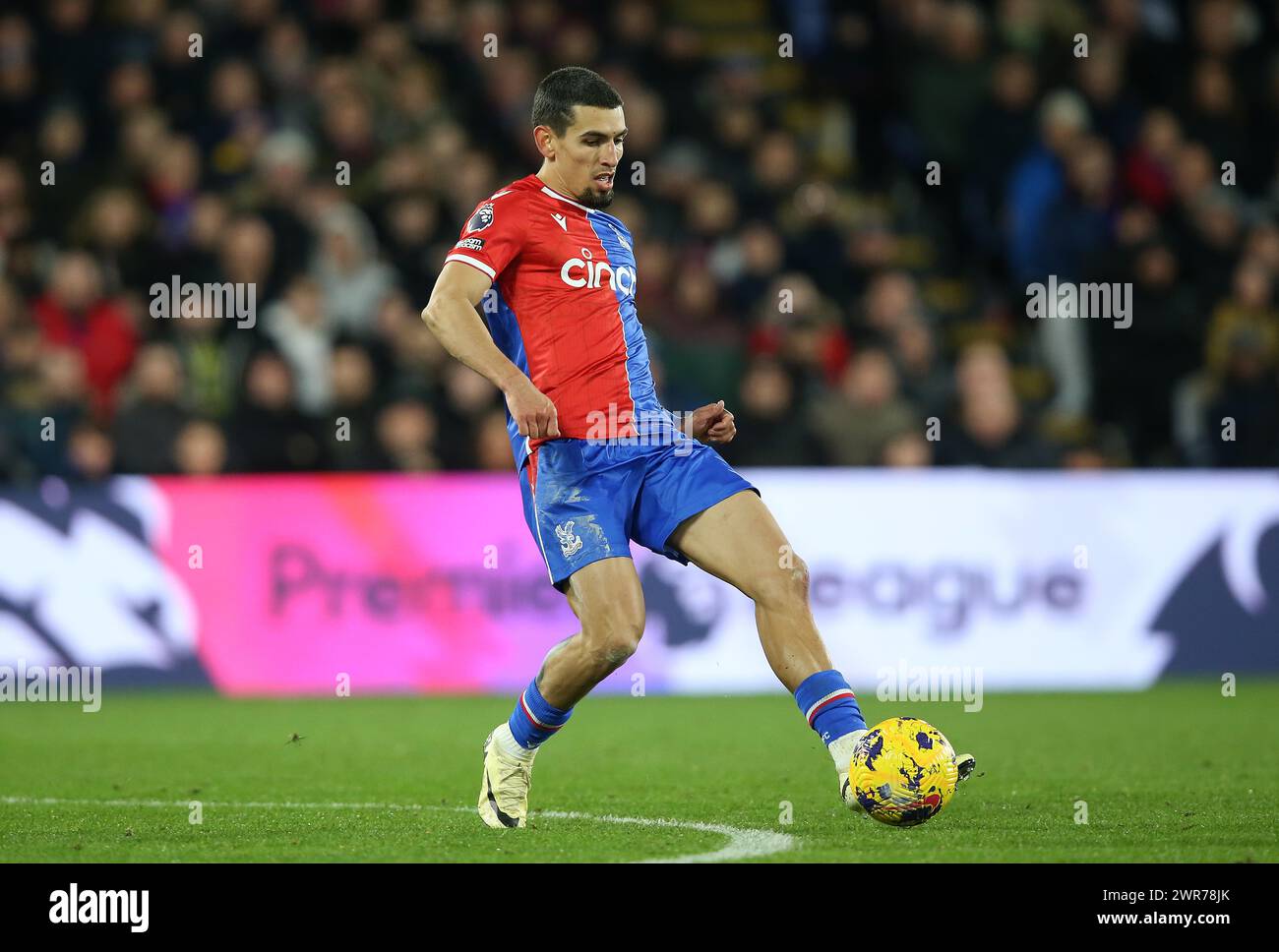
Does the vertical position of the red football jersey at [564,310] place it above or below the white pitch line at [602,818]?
above

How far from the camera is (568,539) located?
6.39 metres

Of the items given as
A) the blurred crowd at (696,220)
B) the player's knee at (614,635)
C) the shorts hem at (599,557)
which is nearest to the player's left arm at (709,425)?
the shorts hem at (599,557)

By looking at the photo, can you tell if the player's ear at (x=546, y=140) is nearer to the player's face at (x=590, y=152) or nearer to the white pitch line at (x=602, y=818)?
the player's face at (x=590, y=152)

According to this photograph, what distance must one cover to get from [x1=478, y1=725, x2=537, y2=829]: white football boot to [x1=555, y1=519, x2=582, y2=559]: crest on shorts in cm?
80

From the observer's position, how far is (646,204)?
49.6 feet

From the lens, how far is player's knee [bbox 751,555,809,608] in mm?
6227

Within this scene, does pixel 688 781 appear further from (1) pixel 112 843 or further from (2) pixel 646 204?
(2) pixel 646 204

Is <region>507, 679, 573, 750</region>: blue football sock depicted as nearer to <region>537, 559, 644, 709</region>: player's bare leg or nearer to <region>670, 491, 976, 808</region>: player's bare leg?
<region>537, 559, 644, 709</region>: player's bare leg

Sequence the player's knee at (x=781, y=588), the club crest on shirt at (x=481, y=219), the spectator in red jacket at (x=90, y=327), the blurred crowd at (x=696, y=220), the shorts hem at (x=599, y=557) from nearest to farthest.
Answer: the player's knee at (x=781, y=588)
the shorts hem at (x=599, y=557)
the club crest on shirt at (x=481, y=219)
the blurred crowd at (x=696, y=220)
the spectator in red jacket at (x=90, y=327)

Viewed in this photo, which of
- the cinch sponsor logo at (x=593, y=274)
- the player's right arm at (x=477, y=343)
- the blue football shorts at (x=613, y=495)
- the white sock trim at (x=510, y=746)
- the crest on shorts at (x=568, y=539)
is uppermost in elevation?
the cinch sponsor logo at (x=593, y=274)

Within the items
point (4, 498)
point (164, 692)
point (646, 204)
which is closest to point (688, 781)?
point (164, 692)

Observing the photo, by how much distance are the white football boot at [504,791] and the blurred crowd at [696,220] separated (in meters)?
6.45

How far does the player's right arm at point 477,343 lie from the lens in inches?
239

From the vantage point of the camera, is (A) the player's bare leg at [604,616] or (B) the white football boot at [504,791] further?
(B) the white football boot at [504,791]
